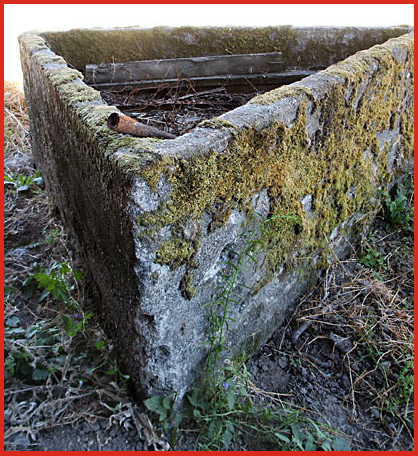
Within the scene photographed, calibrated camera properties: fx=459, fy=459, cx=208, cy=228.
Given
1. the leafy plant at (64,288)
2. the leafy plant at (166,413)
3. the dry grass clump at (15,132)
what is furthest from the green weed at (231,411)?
the dry grass clump at (15,132)

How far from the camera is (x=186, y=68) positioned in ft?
12.0

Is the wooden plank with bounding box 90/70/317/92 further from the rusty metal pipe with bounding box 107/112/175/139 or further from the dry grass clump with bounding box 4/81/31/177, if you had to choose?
the rusty metal pipe with bounding box 107/112/175/139

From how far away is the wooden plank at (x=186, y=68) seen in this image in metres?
3.52

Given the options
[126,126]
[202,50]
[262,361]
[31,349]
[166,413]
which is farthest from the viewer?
[202,50]

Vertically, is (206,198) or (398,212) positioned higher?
(206,198)

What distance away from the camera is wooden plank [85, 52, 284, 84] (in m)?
3.52

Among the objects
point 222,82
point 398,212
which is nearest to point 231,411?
point 398,212

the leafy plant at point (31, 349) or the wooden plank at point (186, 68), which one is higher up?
the wooden plank at point (186, 68)

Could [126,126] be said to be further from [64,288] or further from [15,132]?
[15,132]

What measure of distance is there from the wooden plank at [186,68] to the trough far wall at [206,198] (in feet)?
1.76

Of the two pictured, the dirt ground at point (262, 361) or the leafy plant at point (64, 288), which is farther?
the leafy plant at point (64, 288)

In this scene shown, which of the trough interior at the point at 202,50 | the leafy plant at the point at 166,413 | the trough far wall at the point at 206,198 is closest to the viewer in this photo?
the trough far wall at the point at 206,198

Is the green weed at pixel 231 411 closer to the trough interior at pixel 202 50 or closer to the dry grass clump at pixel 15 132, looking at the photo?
the trough interior at pixel 202 50

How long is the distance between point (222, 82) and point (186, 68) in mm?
308
